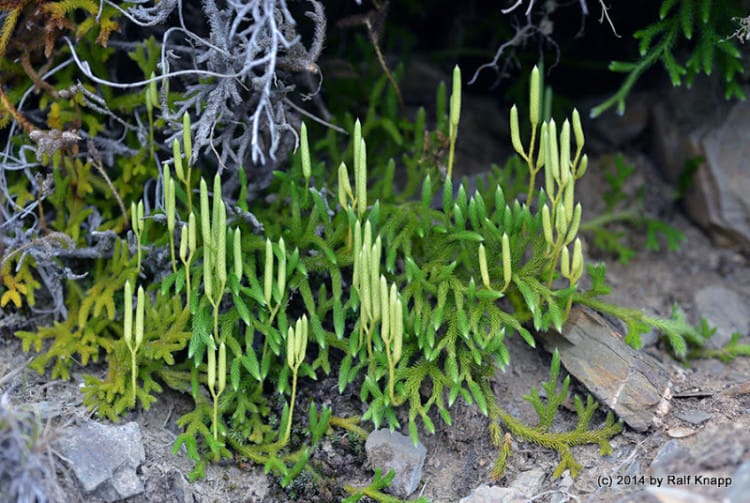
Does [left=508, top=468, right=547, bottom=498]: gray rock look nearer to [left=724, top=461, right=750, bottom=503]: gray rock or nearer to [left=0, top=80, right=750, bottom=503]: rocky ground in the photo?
[left=0, top=80, right=750, bottom=503]: rocky ground

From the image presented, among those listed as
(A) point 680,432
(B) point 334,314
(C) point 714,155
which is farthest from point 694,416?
(C) point 714,155

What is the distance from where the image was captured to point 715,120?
164 inches

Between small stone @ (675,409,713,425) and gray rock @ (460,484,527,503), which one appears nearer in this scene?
gray rock @ (460,484,527,503)

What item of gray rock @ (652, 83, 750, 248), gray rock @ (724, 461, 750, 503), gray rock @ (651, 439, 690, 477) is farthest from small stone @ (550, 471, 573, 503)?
gray rock @ (652, 83, 750, 248)

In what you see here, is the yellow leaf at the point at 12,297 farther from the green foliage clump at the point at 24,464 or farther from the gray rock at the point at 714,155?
the gray rock at the point at 714,155

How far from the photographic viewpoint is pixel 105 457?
2623 millimetres

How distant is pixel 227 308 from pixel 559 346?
1285 mm

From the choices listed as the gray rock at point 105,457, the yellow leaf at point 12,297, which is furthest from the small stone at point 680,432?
the yellow leaf at point 12,297

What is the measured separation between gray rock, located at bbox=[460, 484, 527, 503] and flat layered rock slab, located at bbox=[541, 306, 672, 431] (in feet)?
1.67

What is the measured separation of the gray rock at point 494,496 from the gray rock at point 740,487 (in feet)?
2.25

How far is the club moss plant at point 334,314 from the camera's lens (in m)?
2.82

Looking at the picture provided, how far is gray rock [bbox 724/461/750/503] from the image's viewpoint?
6.99 ft

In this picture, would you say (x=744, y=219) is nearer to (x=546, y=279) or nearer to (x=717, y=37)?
(x=717, y=37)

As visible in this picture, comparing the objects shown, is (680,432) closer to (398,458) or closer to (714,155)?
(398,458)
